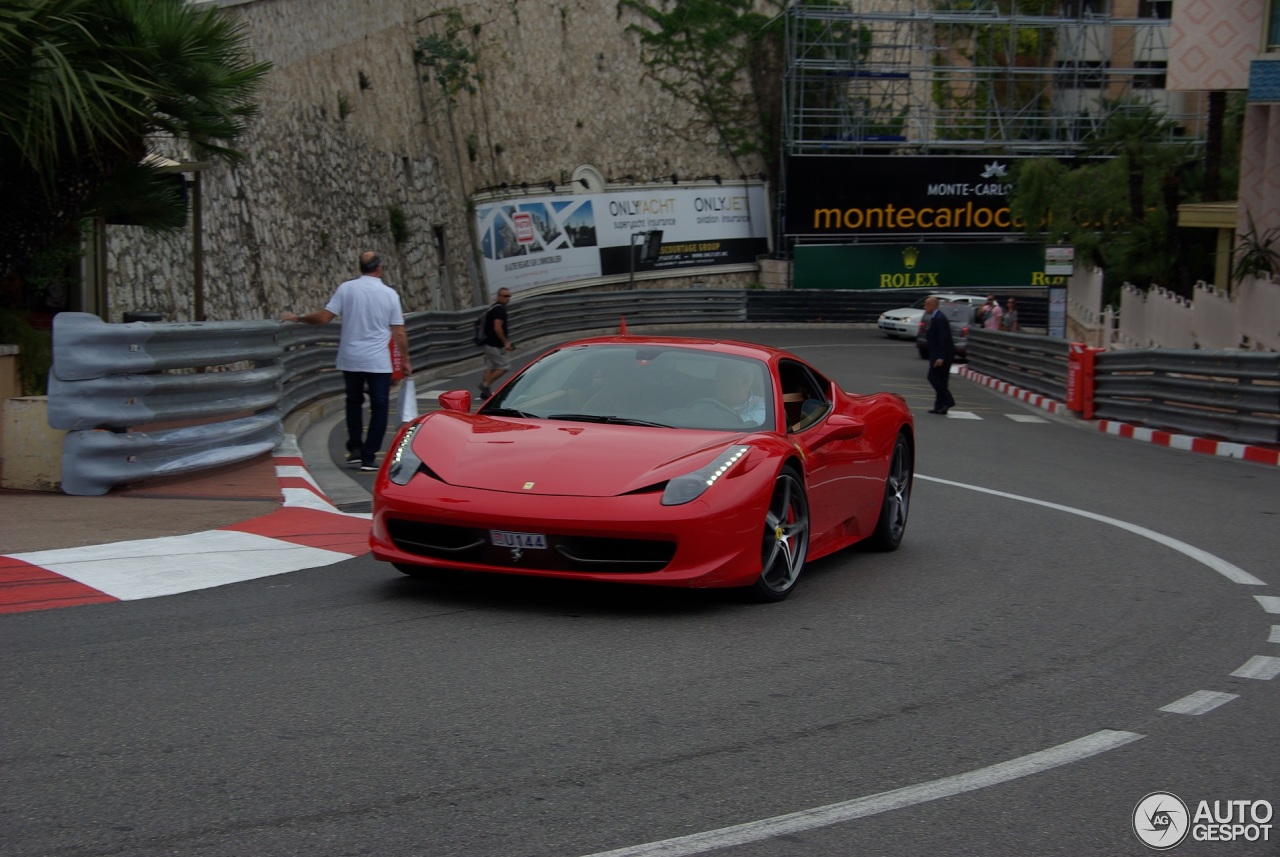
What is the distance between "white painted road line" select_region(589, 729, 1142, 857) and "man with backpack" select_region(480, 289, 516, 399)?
1683 cm

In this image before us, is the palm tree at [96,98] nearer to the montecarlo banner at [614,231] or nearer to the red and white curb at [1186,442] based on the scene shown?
the red and white curb at [1186,442]

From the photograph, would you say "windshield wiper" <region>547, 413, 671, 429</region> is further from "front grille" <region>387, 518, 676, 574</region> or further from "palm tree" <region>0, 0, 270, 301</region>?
"palm tree" <region>0, 0, 270, 301</region>

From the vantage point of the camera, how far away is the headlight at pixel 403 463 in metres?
6.72

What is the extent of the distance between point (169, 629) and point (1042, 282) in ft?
180

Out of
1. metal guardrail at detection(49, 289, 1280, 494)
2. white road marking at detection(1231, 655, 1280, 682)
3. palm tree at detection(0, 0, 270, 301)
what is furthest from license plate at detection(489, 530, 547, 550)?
palm tree at detection(0, 0, 270, 301)

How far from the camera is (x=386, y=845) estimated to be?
3566 mm

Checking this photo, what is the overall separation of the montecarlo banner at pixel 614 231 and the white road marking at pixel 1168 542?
103ft

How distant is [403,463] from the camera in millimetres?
6824

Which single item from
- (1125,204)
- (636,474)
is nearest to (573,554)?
(636,474)

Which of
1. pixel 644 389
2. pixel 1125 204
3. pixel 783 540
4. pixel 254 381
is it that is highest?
pixel 1125 204

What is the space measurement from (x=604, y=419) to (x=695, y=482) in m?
0.96

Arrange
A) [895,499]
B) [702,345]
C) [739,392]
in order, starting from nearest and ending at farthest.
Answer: [739,392]
[702,345]
[895,499]

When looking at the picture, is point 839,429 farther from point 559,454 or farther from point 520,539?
point 520,539

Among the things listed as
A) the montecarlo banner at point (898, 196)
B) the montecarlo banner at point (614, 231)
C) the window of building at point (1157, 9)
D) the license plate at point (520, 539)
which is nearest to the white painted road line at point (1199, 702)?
the license plate at point (520, 539)
